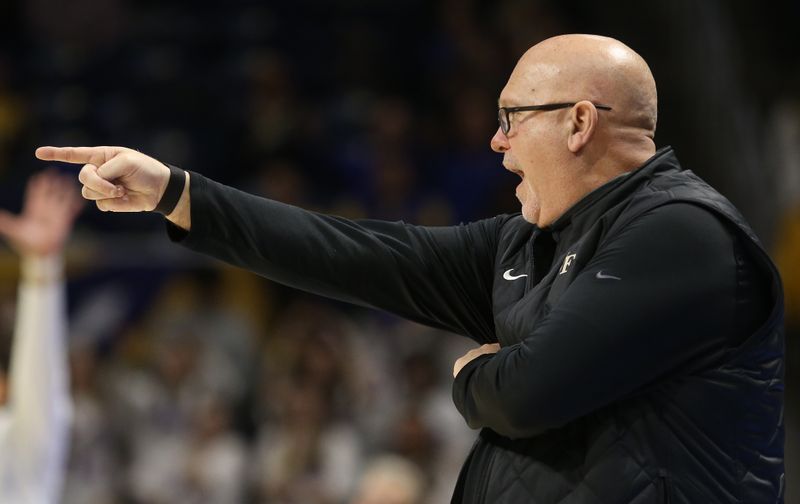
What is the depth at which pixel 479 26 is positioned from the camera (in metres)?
8.77

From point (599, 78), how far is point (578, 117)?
0.28 feet

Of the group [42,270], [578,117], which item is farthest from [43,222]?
[578,117]

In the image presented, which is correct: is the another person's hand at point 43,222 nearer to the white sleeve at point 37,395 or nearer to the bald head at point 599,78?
the white sleeve at point 37,395

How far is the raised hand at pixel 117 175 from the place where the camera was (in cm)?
247

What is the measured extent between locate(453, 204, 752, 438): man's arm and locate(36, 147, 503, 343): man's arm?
58cm

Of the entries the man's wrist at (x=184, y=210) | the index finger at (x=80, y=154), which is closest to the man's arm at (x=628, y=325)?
the man's wrist at (x=184, y=210)

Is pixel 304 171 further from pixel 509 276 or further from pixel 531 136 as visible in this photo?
pixel 531 136

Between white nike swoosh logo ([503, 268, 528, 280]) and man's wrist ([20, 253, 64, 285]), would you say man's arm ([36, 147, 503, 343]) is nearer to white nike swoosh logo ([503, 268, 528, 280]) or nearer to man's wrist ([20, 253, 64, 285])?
white nike swoosh logo ([503, 268, 528, 280])

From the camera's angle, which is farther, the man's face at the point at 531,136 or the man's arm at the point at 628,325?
the man's face at the point at 531,136

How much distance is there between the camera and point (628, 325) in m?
2.20

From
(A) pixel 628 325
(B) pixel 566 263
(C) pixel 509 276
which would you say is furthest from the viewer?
(C) pixel 509 276

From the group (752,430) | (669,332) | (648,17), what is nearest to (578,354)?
(669,332)

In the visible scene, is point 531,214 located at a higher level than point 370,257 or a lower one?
higher

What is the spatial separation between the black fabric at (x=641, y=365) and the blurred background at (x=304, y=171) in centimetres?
277
